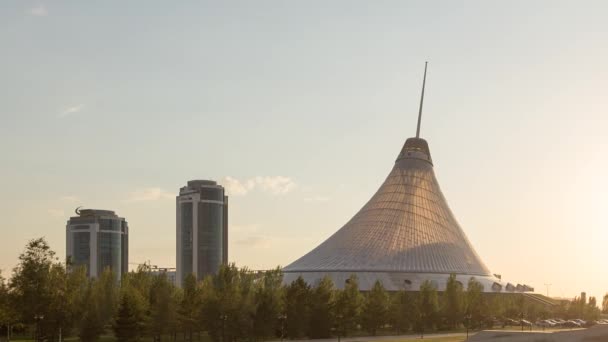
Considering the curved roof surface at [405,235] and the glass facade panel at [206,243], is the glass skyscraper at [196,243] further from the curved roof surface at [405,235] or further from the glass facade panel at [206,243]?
the curved roof surface at [405,235]

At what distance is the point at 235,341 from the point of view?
→ 66.6 m

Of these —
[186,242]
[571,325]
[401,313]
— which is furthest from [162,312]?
[186,242]

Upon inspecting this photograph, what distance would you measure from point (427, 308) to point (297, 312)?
61.8ft

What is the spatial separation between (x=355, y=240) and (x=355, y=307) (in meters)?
43.6

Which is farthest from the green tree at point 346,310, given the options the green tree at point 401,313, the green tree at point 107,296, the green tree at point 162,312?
the green tree at point 107,296

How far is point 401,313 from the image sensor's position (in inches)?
3241

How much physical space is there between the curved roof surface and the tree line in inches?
1191

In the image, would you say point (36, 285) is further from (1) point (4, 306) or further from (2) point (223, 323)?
(2) point (223, 323)

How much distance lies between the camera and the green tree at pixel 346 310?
73250 millimetres

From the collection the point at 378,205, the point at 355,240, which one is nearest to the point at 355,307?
the point at 355,240

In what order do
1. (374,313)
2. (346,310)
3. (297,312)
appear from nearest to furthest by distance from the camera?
(297,312) → (346,310) → (374,313)

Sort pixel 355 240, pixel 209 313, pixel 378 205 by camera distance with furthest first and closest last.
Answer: pixel 378 205 → pixel 355 240 → pixel 209 313

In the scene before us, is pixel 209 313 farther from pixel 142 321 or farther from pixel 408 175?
pixel 408 175

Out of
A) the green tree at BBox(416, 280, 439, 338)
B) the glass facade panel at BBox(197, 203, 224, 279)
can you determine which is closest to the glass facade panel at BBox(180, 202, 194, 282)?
the glass facade panel at BBox(197, 203, 224, 279)
